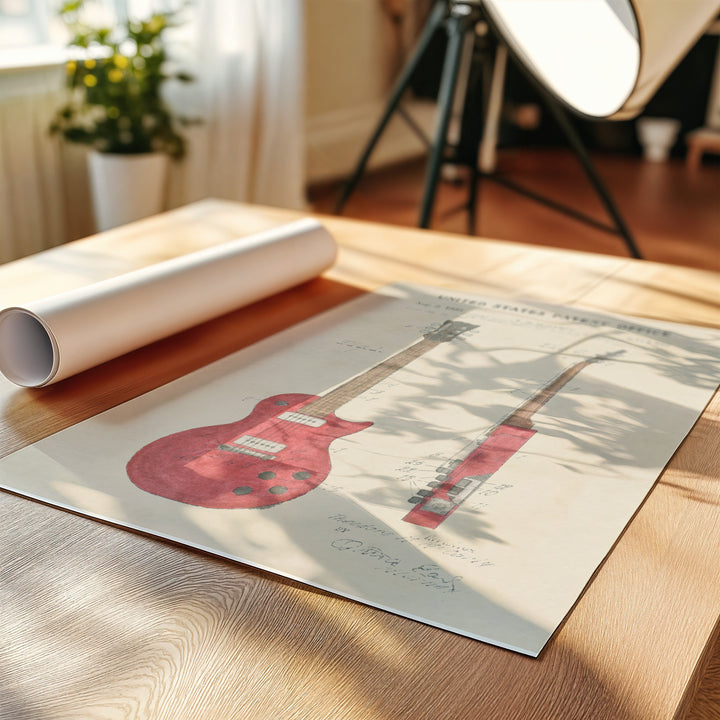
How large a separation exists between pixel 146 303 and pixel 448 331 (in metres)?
0.32

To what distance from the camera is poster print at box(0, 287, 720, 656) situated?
590 millimetres

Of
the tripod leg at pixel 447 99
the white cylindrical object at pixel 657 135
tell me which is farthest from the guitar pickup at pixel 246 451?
the white cylindrical object at pixel 657 135

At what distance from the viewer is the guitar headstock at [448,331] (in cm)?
99

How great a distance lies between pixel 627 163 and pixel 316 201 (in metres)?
1.67

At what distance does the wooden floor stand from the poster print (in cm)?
209

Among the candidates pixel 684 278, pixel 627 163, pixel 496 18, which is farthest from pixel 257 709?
pixel 627 163

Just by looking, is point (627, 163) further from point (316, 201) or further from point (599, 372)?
point (599, 372)

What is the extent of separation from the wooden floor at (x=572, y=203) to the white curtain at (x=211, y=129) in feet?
1.53

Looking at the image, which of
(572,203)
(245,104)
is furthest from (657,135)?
(245,104)

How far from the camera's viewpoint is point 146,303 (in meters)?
0.95

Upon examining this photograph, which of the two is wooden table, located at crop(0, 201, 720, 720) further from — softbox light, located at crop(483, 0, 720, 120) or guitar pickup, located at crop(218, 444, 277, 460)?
softbox light, located at crop(483, 0, 720, 120)

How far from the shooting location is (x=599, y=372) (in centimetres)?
91

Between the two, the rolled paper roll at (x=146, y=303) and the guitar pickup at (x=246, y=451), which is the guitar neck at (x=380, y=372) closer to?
the guitar pickup at (x=246, y=451)
